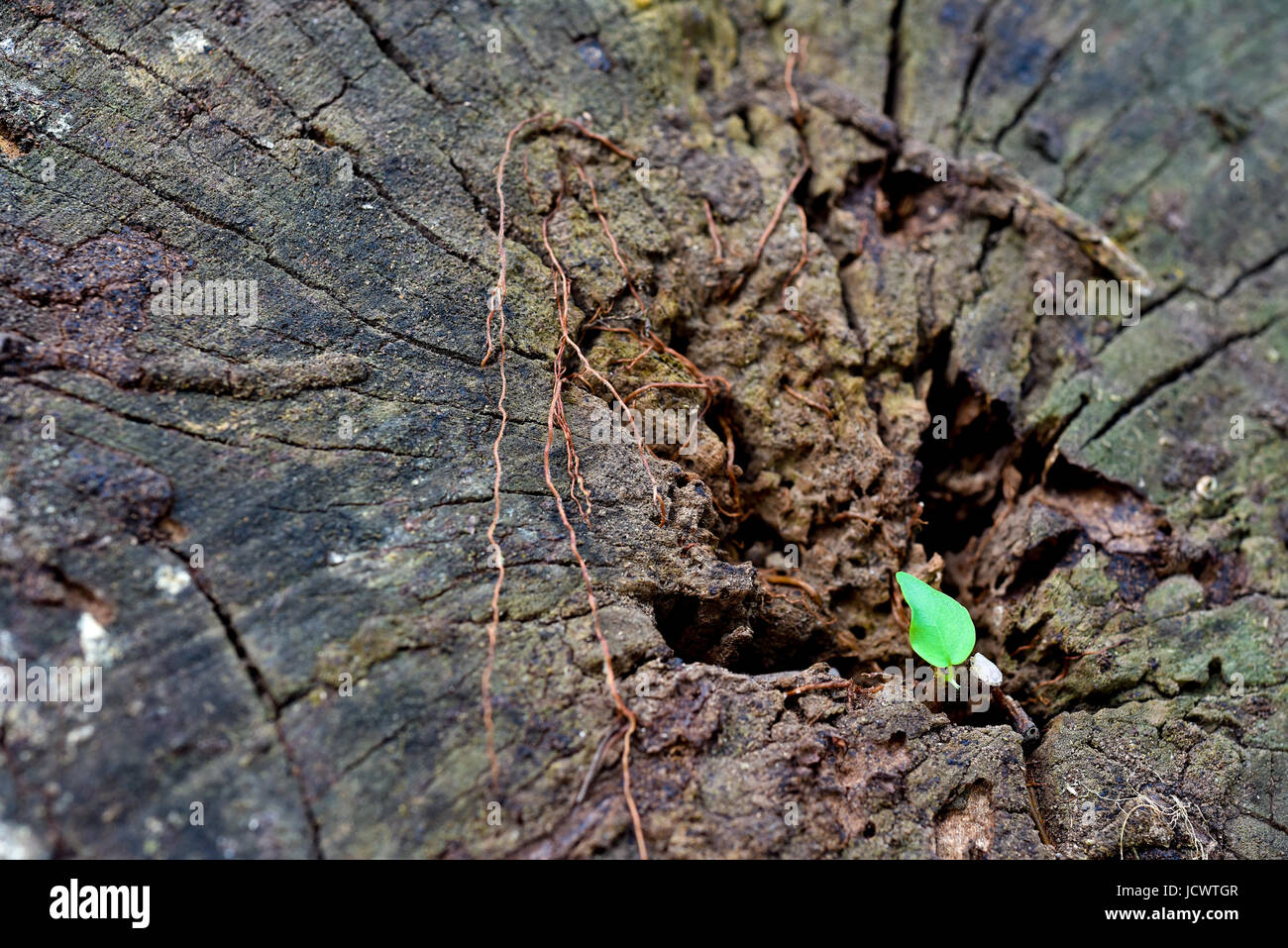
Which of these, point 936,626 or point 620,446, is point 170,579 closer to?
point 620,446

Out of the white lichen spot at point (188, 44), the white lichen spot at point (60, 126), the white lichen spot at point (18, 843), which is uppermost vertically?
the white lichen spot at point (188, 44)

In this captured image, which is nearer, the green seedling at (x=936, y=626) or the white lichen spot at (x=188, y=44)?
the green seedling at (x=936, y=626)

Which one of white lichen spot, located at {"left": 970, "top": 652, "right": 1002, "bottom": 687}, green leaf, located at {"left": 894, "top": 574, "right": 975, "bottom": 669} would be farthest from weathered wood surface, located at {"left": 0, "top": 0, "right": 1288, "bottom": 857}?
green leaf, located at {"left": 894, "top": 574, "right": 975, "bottom": 669}

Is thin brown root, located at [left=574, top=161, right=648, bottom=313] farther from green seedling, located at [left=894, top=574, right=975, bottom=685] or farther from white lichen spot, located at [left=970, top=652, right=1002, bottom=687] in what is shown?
white lichen spot, located at [left=970, top=652, right=1002, bottom=687]

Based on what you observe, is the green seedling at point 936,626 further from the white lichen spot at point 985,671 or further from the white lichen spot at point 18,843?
the white lichen spot at point 18,843

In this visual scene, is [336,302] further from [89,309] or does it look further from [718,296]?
[718,296]

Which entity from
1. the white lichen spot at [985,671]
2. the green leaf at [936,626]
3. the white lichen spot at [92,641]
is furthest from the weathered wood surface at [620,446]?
the green leaf at [936,626]
